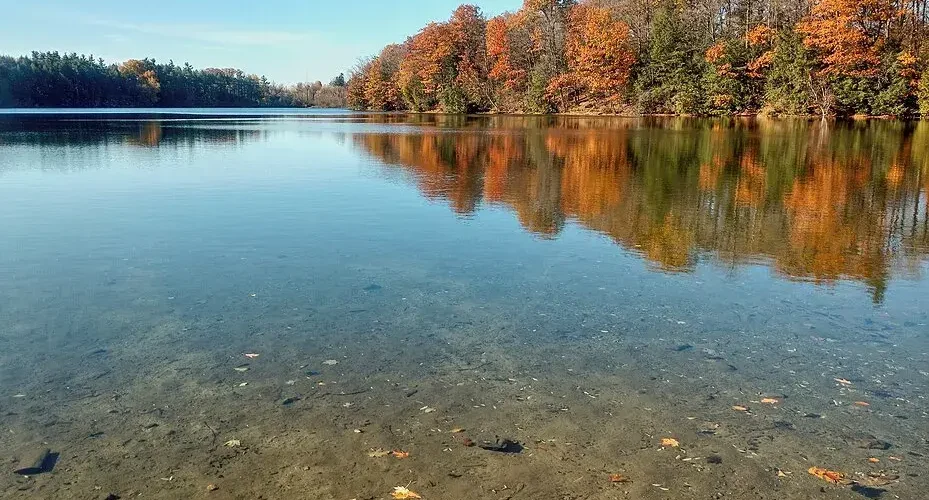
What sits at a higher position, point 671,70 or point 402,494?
point 671,70

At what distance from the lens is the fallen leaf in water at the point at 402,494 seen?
3.17m

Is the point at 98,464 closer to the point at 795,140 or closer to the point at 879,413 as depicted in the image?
the point at 879,413

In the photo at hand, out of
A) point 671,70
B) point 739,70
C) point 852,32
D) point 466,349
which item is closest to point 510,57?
point 671,70

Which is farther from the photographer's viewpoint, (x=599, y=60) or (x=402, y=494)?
(x=599, y=60)

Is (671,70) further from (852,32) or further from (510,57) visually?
(510,57)

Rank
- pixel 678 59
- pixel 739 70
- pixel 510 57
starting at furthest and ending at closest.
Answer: pixel 510 57, pixel 678 59, pixel 739 70

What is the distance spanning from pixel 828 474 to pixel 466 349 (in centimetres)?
251

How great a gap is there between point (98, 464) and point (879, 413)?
449cm

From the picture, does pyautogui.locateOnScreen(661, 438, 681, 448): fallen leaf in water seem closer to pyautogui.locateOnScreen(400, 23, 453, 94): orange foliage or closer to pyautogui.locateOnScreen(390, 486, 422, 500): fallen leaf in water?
pyautogui.locateOnScreen(390, 486, 422, 500): fallen leaf in water

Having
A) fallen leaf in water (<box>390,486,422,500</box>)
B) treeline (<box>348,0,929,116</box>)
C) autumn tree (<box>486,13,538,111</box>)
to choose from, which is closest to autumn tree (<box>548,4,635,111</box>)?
treeline (<box>348,0,929,116</box>)

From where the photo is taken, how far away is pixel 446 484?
3295 millimetres

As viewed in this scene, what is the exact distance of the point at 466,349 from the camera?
5.06 meters

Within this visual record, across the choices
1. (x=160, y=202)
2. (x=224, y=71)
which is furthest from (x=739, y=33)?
(x=224, y=71)

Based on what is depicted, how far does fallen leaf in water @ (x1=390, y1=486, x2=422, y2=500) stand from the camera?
3172 millimetres
